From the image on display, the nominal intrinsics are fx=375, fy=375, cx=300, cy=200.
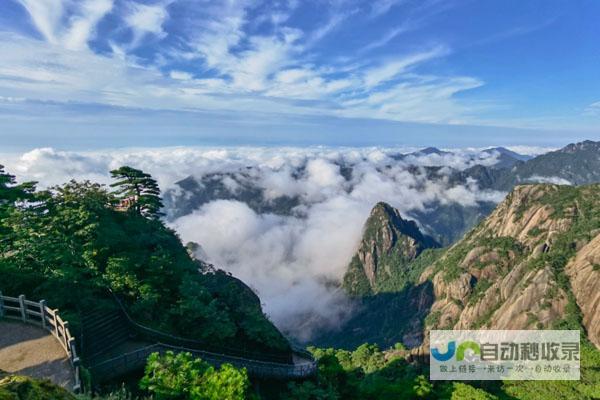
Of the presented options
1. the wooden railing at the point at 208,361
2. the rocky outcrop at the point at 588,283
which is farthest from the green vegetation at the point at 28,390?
the rocky outcrop at the point at 588,283

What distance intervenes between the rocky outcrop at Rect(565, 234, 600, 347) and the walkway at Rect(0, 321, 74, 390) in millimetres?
123616

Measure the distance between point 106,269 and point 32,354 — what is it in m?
8.37

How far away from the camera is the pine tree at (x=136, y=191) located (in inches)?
1554

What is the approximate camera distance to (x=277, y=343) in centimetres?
3170

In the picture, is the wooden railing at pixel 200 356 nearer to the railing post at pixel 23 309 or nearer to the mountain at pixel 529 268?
the railing post at pixel 23 309

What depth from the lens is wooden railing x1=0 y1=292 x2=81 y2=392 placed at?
55.3 feet

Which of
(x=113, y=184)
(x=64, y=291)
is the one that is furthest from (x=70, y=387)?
(x=113, y=184)

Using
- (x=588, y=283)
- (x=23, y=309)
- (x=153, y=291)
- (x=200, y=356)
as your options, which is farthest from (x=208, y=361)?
(x=588, y=283)

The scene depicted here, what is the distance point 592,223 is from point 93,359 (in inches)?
6073

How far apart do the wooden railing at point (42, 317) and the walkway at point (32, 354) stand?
0.29 meters

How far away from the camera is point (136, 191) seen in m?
40.8

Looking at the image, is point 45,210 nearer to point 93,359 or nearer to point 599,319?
point 93,359

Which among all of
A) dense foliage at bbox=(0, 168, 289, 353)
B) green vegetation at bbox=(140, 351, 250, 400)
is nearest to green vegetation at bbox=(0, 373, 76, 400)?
green vegetation at bbox=(140, 351, 250, 400)

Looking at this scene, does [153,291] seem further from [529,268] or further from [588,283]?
[529,268]
